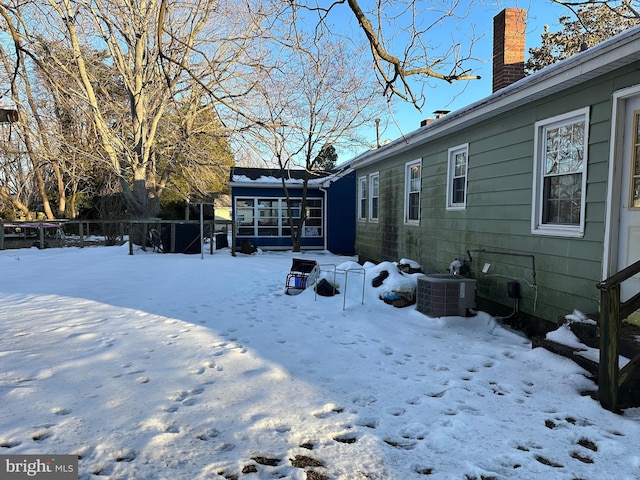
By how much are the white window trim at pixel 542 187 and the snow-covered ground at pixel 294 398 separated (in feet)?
4.79

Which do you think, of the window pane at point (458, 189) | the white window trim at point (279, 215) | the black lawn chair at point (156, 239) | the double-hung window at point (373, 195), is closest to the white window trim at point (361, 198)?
the double-hung window at point (373, 195)

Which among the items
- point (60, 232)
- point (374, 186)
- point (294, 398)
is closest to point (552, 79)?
point (294, 398)

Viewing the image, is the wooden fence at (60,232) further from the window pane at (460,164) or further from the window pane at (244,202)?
the window pane at (460,164)

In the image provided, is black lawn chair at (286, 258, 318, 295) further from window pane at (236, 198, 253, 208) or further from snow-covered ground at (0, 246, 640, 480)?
window pane at (236, 198, 253, 208)

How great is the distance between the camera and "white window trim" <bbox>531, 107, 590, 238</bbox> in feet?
15.3

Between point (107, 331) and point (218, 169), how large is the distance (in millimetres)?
14186

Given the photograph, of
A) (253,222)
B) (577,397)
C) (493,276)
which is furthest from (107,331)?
(253,222)

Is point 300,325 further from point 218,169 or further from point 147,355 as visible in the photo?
point 218,169

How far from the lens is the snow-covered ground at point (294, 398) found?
2.43 meters

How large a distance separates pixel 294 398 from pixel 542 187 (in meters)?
4.23

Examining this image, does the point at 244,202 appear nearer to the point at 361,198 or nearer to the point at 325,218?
the point at 325,218

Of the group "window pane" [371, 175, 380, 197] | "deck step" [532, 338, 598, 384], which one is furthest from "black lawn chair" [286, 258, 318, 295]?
"window pane" [371, 175, 380, 197]

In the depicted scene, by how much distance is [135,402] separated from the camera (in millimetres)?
3066

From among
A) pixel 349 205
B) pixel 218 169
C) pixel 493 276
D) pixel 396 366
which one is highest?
pixel 218 169
